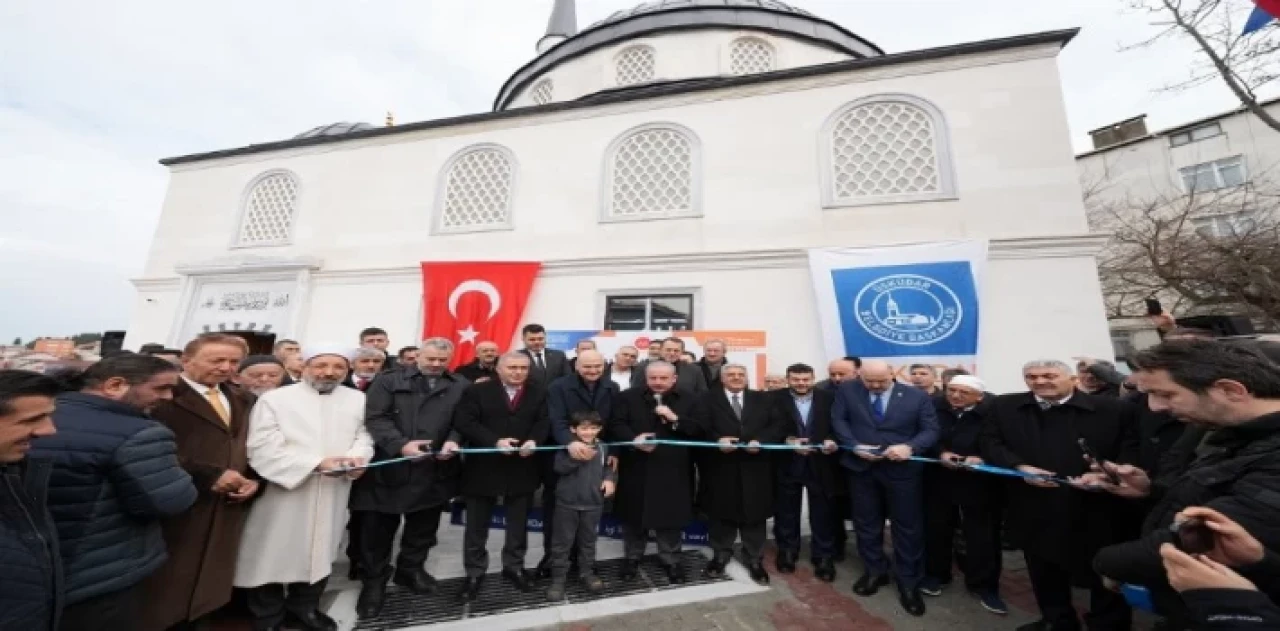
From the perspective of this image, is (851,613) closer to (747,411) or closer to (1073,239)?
(747,411)

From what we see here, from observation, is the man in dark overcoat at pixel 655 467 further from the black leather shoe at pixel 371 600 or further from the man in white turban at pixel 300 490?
the man in white turban at pixel 300 490

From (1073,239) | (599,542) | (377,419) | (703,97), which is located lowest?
(599,542)

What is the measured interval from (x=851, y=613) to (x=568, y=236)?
6312mm

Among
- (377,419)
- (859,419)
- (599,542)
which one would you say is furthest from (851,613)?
(377,419)

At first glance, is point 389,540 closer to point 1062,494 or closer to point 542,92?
point 1062,494

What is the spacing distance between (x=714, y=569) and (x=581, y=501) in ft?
4.02

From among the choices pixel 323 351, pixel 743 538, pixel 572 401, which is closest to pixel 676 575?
pixel 743 538

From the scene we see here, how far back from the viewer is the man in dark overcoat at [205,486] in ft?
7.02

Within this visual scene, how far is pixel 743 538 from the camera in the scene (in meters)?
3.50

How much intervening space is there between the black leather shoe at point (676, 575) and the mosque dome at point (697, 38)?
9.80m

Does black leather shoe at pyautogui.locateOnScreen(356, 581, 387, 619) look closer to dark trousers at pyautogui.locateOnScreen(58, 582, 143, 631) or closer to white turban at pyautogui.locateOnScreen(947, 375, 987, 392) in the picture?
dark trousers at pyautogui.locateOnScreen(58, 582, 143, 631)

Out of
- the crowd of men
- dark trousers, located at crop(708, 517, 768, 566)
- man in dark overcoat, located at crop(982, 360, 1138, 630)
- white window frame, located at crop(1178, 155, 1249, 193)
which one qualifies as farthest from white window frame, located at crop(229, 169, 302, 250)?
white window frame, located at crop(1178, 155, 1249, 193)

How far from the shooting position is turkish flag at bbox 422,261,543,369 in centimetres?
730

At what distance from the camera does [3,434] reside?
130 centimetres
